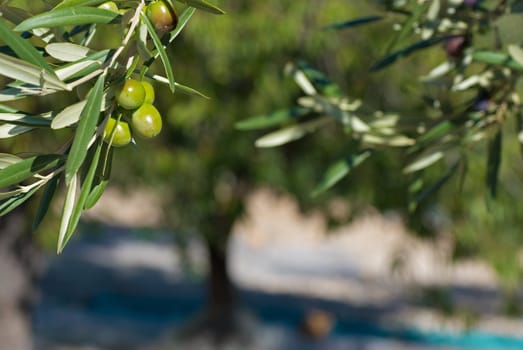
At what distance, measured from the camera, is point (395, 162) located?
5.41m

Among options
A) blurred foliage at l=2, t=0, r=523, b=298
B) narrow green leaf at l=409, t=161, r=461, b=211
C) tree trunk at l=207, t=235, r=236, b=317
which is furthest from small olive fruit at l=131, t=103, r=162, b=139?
tree trunk at l=207, t=235, r=236, b=317

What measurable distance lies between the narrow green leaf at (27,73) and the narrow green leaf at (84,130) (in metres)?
0.04

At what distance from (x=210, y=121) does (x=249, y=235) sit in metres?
14.2

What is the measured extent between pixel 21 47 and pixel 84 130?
3.7 inches

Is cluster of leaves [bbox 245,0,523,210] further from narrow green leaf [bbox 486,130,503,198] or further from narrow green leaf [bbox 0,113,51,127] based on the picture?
narrow green leaf [bbox 0,113,51,127]

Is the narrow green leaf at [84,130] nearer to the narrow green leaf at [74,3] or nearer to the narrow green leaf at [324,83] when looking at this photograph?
Result: the narrow green leaf at [74,3]

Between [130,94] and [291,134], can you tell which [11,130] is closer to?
[130,94]

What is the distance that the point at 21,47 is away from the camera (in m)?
0.79

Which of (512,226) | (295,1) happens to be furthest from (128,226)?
(295,1)

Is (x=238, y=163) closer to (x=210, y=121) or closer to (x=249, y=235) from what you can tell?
(x=210, y=121)

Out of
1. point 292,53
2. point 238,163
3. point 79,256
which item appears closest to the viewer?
point 292,53

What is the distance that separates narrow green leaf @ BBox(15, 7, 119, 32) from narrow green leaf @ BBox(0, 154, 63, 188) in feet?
0.46

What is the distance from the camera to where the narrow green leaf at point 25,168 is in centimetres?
85

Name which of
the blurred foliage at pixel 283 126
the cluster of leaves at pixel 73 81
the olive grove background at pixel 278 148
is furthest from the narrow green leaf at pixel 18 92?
the olive grove background at pixel 278 148
